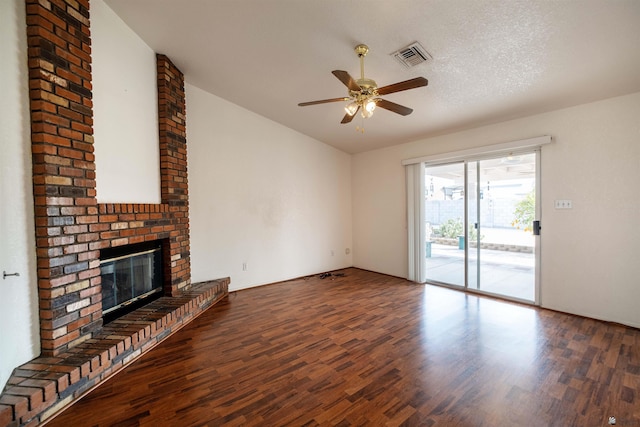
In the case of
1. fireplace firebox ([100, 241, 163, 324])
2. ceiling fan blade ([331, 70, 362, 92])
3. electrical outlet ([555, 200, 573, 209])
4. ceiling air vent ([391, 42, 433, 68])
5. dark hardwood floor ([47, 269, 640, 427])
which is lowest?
dark hardwood floor ([47, 269, 640, 427])

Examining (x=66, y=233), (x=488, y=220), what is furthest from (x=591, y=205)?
(x=66, y=233)

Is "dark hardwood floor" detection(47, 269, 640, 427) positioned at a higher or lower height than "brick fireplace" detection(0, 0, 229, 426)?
lower

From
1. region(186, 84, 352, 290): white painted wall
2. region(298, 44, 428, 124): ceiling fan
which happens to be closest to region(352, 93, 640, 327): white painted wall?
region(298, 44, 428, 124): ceiling fan

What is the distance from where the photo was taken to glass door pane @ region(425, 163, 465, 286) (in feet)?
14.9

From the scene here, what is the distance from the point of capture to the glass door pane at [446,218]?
14.9 ft

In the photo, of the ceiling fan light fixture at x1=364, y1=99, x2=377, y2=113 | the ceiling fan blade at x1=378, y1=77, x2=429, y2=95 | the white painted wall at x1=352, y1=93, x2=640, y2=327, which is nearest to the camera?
the ceiling fan blade at x1=378, y1=77, x2=429, y2=95

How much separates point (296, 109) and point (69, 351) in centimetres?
369

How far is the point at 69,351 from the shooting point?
2008 mm

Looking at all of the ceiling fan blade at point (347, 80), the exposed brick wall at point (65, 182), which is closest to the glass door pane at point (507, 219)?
the ceiling fan blade at point (347, 80)

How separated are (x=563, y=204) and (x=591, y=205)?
247 millimetres

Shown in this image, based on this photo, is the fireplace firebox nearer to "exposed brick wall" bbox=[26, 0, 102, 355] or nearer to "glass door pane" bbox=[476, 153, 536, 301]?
"exposed brick wall" bbox=[26, 0, 102, 355]

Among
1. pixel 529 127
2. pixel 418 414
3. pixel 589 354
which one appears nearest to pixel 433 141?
pixel 529 127

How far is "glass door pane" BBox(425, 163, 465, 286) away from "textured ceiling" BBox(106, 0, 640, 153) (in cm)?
116

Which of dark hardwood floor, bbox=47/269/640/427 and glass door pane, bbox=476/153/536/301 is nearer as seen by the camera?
dark hardwood floor, bbox=47/269/640/427
